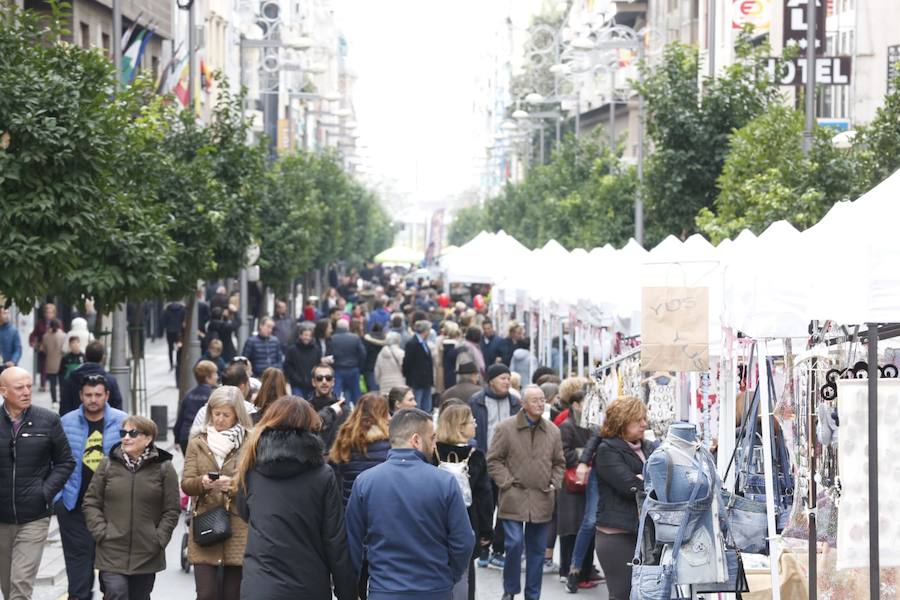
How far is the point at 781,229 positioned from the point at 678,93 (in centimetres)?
1945

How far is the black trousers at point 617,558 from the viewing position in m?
11.1

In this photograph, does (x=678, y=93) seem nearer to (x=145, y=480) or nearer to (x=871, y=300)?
(x=145, y=480)

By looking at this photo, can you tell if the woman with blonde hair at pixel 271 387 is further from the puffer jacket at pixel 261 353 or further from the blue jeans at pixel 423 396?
the blue jeans at pixel 423 396

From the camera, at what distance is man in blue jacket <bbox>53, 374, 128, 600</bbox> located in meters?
11.4

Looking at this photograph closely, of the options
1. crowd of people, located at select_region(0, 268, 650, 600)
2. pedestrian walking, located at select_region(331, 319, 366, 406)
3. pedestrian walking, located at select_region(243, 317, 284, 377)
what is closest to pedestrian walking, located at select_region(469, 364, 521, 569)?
crowd of people, located at select_region(0, 268, 650, 600)

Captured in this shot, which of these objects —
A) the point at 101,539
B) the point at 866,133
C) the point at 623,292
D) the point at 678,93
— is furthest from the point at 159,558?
the point at 678,93

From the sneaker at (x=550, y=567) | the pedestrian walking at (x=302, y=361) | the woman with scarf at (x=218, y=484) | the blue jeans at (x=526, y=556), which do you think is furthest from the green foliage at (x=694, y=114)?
the woman with scarf at (x=218, y=484)

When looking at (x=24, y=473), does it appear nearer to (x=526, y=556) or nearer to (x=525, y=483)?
(x=525, y=483)

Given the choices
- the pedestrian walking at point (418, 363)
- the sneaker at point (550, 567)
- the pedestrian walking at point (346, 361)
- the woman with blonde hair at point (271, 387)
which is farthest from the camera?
the pedestrian walking at point (346, 361)

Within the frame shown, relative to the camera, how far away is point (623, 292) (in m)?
18.5

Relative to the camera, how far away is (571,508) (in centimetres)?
1386

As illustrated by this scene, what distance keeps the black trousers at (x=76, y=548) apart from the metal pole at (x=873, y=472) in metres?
5.42

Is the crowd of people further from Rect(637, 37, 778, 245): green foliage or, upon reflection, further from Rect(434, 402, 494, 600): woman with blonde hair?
Rect(637, 37, 778, 245): green foliage

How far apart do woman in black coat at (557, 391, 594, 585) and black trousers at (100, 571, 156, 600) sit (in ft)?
13.7
